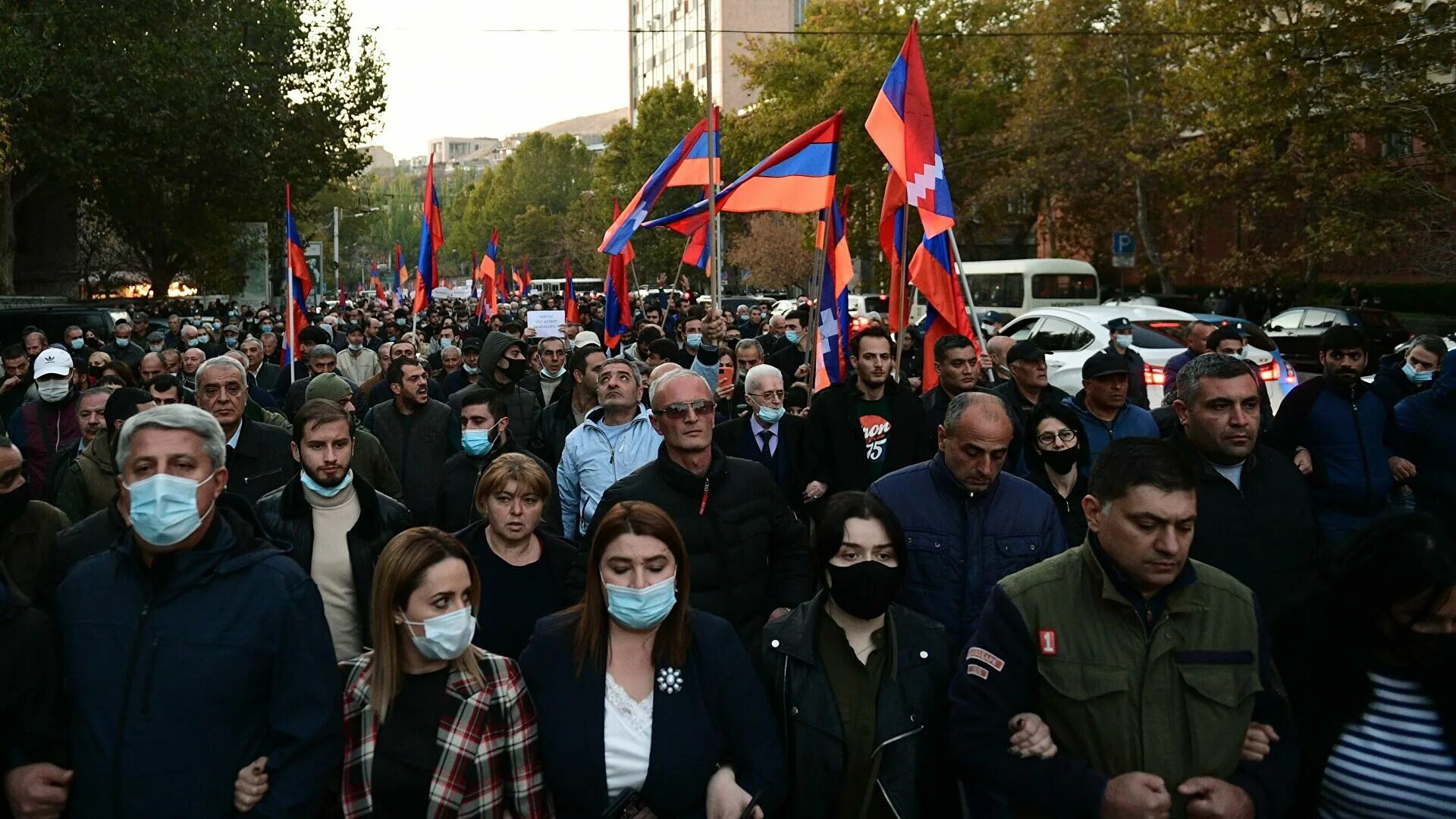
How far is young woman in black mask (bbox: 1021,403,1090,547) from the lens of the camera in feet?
18.1

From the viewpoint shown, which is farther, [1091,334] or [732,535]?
[1091,334]

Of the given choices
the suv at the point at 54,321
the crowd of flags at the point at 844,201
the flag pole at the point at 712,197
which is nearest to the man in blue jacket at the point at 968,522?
the crowd of flags at the point at 844,201

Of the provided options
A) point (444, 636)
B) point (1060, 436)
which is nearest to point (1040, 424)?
point (1060, 436)

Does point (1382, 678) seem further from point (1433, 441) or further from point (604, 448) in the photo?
point (604, 448)

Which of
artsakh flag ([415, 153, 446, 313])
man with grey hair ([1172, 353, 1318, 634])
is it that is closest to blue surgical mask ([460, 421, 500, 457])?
man with grey hair ([1172, 353, 1318, 634])

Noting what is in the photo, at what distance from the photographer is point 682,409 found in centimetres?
488

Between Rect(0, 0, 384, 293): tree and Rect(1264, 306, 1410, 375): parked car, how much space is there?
2369 cm

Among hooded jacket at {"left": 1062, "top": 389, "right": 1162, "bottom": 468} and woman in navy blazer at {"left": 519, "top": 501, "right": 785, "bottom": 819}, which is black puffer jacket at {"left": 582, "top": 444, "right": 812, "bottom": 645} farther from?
hooded jacket at {"left": 1062, "top": 389, "right": 1162, "bottom": 468}

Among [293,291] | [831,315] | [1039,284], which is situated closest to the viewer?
[831,315]

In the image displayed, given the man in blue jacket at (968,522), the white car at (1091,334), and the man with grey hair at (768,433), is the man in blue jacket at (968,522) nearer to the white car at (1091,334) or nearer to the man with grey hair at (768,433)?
the man with grey hair at (768,433)

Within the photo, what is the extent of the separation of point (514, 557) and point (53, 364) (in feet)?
15.3

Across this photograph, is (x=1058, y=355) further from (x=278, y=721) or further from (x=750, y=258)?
(x=750, y=258)

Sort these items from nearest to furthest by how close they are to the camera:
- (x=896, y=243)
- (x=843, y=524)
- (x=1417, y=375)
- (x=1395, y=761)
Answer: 1. (x=1395, y=761)
2. (x=843, y=524)
3. (x=1417, y=375)
4. (x=896, y=243)

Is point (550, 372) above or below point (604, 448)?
above
